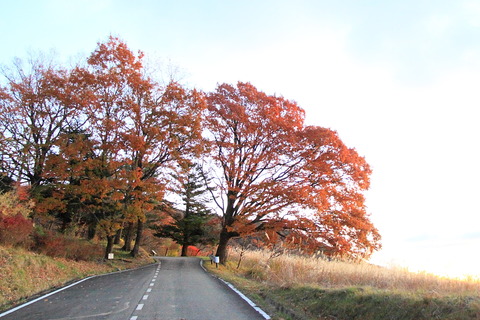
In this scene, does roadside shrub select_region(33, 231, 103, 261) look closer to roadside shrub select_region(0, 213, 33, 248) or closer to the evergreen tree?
roadside shrub select_region(0, 213, 33, 248)

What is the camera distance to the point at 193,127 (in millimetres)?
24547

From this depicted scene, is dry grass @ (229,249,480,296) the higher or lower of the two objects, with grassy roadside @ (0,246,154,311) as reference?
higher

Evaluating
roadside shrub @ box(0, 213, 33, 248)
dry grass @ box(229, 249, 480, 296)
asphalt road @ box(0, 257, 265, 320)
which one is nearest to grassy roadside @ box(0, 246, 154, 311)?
roadside shrub @ box(0, 213, 33, 248)

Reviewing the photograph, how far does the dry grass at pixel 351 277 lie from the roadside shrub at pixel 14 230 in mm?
10948

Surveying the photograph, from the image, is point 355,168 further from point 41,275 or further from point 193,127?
point 41,275

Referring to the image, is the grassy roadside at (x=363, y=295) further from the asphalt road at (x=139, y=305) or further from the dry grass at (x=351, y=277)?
the asphalt road at (x=139, y=305)

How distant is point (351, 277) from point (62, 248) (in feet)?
50.2

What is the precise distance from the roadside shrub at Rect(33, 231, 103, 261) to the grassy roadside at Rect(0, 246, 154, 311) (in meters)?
0.59

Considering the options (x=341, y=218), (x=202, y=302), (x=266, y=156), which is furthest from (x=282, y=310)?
(x=266, y=156)

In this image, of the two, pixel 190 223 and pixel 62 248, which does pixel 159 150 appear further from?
pixel 190 223

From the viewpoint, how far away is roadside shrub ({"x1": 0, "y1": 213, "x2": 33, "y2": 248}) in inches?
599

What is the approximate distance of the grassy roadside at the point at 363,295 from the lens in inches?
261

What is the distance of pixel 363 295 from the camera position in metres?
8.20

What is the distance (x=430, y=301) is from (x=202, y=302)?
619 cm
